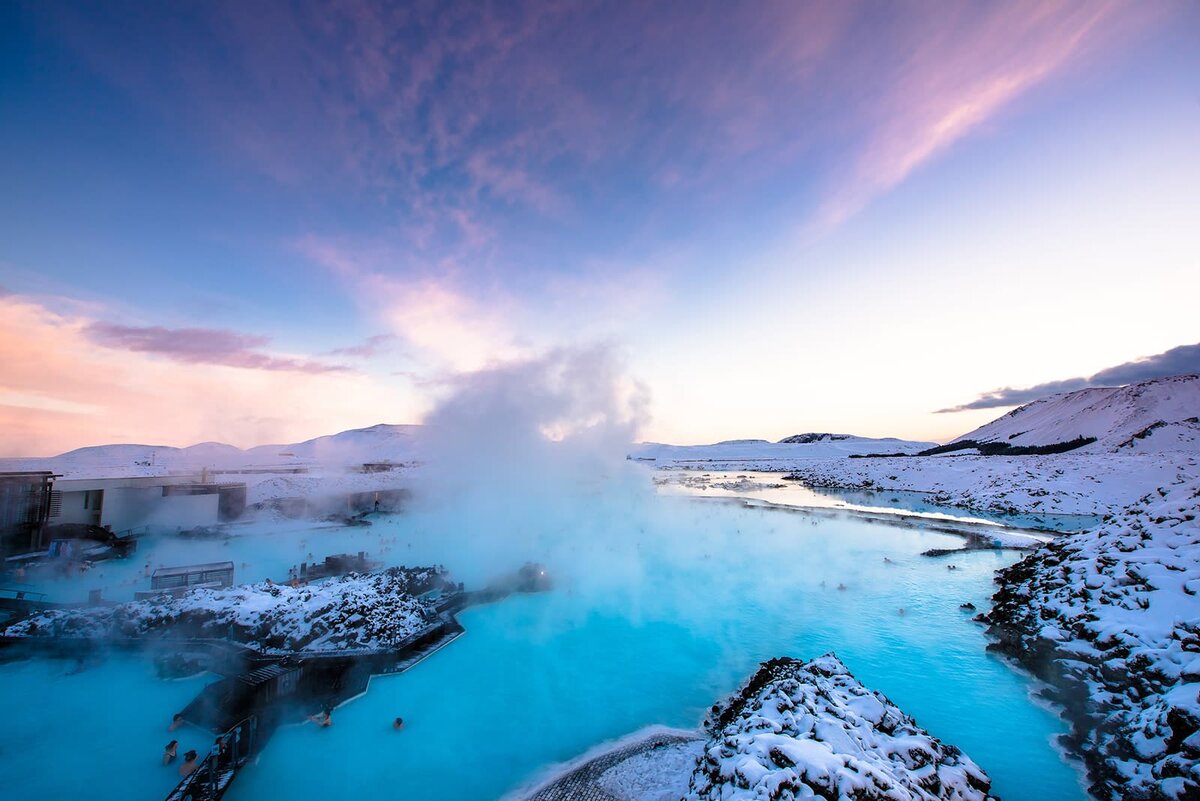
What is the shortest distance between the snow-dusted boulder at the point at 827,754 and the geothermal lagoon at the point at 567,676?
10.3 ft

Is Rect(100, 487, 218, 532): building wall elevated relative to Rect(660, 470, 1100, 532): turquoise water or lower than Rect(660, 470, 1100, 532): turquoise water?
elevated

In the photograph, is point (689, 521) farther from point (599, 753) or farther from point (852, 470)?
point (852, 470)

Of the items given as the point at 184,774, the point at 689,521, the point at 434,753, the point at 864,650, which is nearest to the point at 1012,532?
the point at 689,521

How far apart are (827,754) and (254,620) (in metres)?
19.5

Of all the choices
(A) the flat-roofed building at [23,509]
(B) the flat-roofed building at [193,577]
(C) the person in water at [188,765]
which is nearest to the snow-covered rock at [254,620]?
(B) the flat-roofed building at [193,577]

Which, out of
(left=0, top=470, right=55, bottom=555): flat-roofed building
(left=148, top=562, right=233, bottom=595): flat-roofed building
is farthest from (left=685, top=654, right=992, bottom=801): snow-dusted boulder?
(left=0, top=470, right=55, bottom=555): flat-roofed building

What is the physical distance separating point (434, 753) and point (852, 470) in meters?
94.8

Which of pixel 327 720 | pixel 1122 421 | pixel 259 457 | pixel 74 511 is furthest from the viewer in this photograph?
pixel 259 457

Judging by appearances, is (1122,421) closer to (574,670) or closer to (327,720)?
(574,670)

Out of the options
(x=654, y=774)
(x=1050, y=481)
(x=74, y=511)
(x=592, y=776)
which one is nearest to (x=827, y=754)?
(x=654, y=774)

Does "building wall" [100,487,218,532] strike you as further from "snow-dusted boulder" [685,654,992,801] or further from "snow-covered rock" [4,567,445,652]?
"snow-dusted boulder" [685,654,992,801]

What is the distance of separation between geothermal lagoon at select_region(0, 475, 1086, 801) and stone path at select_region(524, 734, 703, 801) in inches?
35.3

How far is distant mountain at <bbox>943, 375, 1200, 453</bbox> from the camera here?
61.7m

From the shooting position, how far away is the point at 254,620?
56.6ft
